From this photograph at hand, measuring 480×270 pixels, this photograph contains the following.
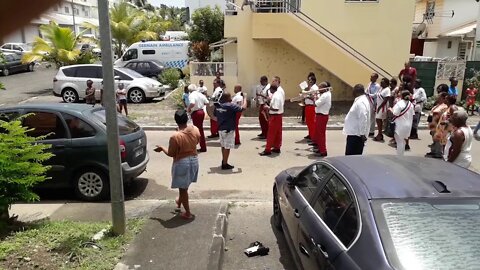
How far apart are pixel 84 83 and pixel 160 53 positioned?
7.81 meters

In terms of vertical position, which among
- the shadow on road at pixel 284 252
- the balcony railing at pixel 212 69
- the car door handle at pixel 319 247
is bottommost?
the shadow on road at pixel 284 252

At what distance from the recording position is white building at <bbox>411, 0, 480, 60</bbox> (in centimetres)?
2349

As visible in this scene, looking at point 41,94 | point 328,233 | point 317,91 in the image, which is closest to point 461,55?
point 317,91

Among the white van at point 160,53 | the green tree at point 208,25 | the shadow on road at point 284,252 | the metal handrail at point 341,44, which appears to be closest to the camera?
the shadow on road at point 284,252

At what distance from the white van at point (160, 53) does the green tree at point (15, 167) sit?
1767cm

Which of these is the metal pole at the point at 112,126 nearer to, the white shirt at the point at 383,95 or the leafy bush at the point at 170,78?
the white shirt at the point at 383,95

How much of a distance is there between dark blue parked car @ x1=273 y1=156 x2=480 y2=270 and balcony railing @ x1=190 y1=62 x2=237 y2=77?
1150cm

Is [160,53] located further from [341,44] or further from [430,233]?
[430,233]

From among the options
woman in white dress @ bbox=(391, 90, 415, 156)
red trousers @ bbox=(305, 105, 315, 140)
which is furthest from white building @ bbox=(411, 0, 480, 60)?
woman in white dress @ bbox=(391, 90, 415, 156)

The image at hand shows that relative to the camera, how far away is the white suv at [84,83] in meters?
15.9

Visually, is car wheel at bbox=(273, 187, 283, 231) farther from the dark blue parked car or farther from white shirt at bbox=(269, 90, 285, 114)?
white shirt at bbox=(269, 90, 285, 114)

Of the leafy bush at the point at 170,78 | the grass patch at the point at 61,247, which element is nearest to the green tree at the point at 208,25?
the leafy bush at the point at 170,78

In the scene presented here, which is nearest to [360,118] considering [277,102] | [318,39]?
[277,102]

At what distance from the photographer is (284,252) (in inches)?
189
